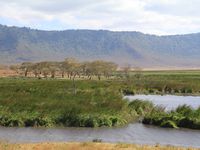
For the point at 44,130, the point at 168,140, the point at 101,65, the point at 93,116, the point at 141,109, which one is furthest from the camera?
the point at 101,65

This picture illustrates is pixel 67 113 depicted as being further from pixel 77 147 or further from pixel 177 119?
pixel 77 147

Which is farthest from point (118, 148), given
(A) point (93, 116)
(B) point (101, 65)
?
(B) point (101, 65)

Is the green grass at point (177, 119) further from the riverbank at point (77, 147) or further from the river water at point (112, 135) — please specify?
the riverbank at point (77, 147)

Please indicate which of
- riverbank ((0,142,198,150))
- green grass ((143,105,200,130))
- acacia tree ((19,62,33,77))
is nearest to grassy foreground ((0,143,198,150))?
riverbank ((0,142,198,150))

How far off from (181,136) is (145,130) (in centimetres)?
287

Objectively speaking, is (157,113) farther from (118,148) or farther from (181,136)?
(118,148)

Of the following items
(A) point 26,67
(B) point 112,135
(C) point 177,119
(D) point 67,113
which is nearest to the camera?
(B) point 112,135

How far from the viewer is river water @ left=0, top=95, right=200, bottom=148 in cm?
2690

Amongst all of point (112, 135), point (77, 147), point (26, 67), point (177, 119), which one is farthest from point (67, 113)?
point (26, 67)

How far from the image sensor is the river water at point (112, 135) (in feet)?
88.3

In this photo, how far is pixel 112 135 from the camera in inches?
1123

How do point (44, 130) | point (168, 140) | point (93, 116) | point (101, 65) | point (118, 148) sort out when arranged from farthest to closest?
point (101, 65), point (93, 116), point (44, 130), point (168, 140), point (118, 148)

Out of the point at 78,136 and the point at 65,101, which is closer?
the point at 78,136

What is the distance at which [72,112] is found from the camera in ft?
107
